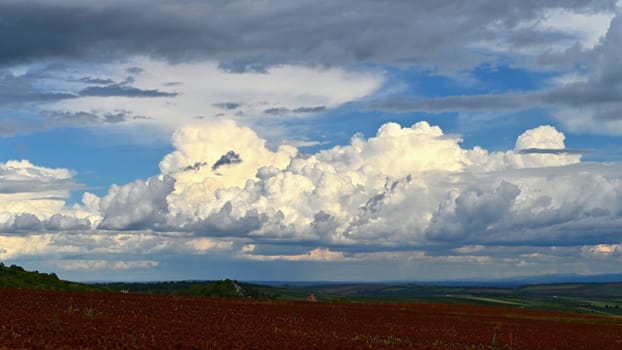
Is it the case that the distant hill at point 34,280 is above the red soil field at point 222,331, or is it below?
above

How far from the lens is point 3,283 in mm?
72438

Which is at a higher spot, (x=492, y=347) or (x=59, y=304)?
(x=59, y=304)

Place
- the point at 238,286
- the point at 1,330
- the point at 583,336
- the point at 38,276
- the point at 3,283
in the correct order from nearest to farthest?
the point at 1,330 → the point at 583,336 → the point at 3,283 → the point at 38,276 → the point at 238,286

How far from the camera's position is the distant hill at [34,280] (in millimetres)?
76188

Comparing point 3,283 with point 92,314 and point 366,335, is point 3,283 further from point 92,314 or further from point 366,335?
point 366,335

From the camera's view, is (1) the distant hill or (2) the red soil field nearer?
(2) the red soil field

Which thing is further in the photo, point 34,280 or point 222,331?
point 34,280

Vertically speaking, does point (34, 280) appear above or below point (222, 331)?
above

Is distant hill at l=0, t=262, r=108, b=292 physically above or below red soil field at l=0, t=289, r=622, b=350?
above

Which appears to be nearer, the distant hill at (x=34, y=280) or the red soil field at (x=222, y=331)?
the red soil field at (x=222, y=331)

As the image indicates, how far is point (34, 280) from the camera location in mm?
79750

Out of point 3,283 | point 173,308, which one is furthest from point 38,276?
point 173,308

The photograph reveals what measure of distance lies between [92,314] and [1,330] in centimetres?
963

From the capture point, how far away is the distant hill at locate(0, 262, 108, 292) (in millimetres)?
76188
